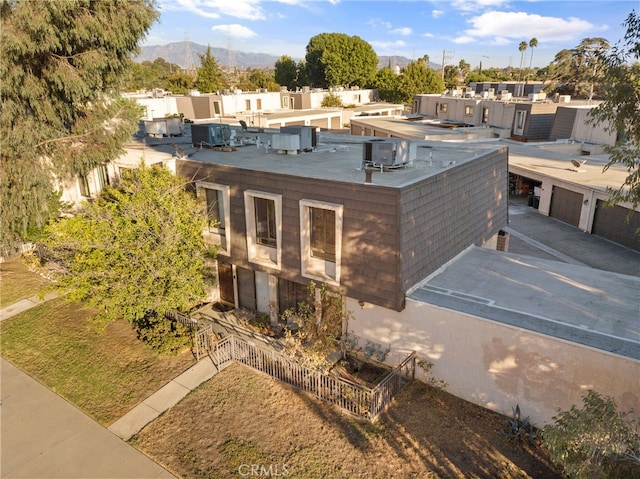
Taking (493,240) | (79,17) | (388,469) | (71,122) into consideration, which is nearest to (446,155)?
(493,240)

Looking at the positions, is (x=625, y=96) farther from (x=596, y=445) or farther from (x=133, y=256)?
(x=133, y=256)

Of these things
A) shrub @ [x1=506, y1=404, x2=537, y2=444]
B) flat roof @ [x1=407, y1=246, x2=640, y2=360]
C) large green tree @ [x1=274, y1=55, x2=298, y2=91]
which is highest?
large green tree @ [x1=274, y1=55, x2=298, y2=91]

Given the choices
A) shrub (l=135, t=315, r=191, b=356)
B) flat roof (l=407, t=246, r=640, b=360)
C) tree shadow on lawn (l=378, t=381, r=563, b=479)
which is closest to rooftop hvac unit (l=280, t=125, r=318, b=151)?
flat roof (l=407, t=246, r=640, b=360)

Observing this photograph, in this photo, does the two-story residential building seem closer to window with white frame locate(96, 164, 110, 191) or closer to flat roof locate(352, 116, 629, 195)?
window with white frame locate(96, 164, 110, 191)

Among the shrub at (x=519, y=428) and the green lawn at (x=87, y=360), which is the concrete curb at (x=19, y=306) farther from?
the shrub at (x=519, y=428)

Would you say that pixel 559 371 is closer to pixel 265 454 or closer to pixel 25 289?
pixel 265 454
